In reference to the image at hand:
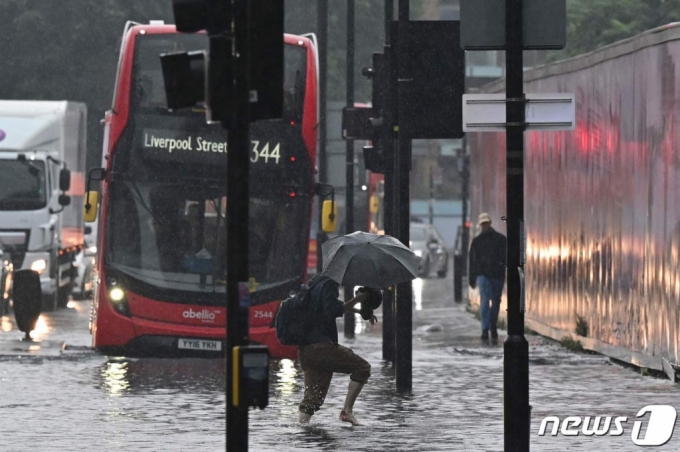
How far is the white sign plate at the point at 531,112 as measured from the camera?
1177 centimetres

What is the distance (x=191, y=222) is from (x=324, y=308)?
7303mm

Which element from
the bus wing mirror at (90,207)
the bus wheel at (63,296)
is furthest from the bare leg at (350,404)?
the bus wheel at (63,296)

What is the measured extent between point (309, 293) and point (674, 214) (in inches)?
210

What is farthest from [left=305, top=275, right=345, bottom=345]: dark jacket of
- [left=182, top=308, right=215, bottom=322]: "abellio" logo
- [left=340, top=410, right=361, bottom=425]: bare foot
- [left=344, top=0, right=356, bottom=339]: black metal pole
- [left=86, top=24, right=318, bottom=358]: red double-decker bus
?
[left=344, top=0, right=356, bottom=339]: black metal pole

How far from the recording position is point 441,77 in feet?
56.6

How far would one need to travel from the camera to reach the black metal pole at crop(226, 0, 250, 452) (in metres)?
9.15

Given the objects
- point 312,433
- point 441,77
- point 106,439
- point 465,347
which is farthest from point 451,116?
point 465,347

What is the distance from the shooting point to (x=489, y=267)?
1015 inches

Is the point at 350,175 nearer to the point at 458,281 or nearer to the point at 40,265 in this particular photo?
the point at 40,265

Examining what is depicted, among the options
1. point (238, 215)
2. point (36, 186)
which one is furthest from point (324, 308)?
point (36, 186)

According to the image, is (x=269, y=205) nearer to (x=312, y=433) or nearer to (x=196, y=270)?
(x=196, y=270)

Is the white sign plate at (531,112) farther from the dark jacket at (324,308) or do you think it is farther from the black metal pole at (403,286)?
the black metal pole at (403,286)

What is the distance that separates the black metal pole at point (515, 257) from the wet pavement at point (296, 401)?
59.6 inches

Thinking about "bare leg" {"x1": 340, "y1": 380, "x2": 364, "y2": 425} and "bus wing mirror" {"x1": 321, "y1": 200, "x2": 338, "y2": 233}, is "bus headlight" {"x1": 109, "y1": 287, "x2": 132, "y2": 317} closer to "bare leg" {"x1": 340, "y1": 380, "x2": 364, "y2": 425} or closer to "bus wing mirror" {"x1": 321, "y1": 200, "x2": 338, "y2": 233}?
"bus wing mirror" {"x1": 321, "y1": 200, "x2": 338, "y2": 233}
